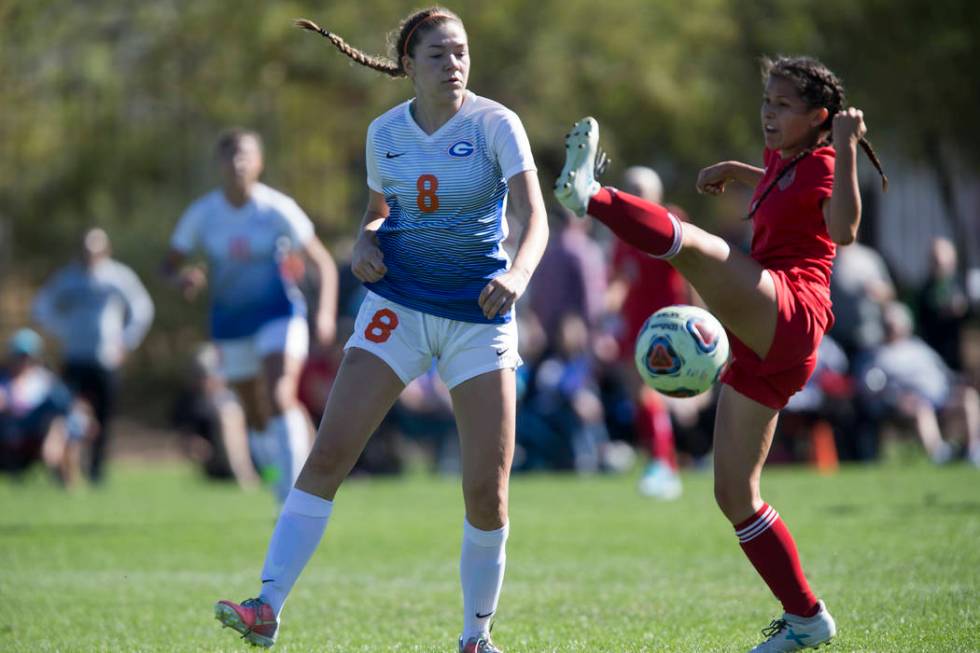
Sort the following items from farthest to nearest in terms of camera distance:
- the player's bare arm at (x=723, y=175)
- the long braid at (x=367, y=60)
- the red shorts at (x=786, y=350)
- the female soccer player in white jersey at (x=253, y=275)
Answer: the female soccer player in white jersey at (x=253, y=275) → the player's bare arm at (x=723, y=175) → the long braid at (x=367, y=60) → the red shorts at (x=786, y=350)

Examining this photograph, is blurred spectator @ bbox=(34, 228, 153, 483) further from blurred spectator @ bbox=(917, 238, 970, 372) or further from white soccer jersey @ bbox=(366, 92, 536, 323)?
white soccer jersey @ bbox=(366, 92, 536, 323)

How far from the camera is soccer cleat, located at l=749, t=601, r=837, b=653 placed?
5289mm

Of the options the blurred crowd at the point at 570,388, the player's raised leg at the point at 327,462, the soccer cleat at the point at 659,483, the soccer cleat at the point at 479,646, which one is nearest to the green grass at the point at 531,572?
the soccer cleat at the point at 659,483

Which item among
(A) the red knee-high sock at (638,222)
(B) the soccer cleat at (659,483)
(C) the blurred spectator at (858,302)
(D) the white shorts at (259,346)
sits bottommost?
(B) the soccer cleat at (659,483)

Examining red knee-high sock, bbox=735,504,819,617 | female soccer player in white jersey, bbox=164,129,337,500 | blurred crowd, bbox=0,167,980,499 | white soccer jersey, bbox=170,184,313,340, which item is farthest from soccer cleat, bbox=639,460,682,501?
red knee-high sock, bbox=735,504,819,617

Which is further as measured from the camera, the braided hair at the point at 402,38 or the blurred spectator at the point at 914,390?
the blurred spectator at the point at 914,390

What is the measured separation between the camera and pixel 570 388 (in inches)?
602

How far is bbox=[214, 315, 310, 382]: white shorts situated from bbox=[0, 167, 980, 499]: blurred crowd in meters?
4.72

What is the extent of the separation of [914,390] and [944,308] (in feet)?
4.70

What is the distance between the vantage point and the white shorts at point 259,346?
10141mm

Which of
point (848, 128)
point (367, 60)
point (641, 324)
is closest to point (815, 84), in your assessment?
point (848, 128)

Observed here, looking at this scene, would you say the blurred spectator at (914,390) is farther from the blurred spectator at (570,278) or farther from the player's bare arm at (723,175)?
the player's bare arm at (723,175)

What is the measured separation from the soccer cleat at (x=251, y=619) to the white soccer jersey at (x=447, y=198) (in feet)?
4.07

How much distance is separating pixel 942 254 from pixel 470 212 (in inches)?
443
